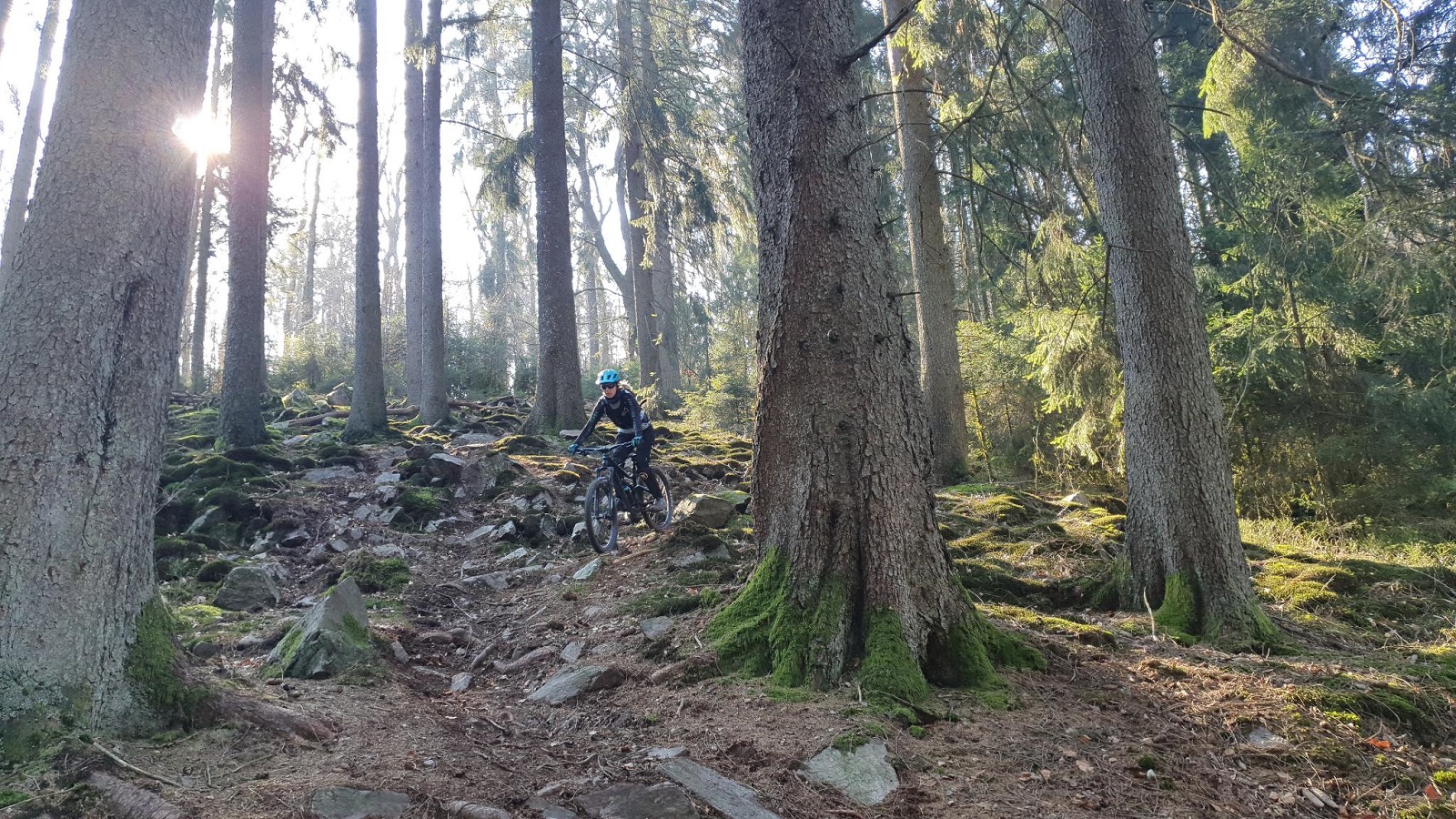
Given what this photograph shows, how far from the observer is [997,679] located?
13.0ft

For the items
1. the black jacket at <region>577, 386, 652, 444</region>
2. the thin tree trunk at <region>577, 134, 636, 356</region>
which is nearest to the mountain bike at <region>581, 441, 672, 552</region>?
the black jacket at <region>577, 386, 652, 444</region>

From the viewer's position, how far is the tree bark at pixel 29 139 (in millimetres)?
15398

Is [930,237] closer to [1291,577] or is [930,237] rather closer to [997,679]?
[1291,577]

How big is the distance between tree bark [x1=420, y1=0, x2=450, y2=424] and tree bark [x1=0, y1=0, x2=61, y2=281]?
784 cm

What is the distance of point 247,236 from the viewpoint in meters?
11.4

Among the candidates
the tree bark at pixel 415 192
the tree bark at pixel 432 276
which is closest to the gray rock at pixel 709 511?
the tree bark at pixel 432 276

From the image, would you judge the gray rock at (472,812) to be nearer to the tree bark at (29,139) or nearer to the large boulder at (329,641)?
the large boulder at (329,641)

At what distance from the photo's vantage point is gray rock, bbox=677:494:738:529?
25.8ft

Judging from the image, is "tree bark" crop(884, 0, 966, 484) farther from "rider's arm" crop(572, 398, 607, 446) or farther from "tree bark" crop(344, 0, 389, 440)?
"tree bark" crop(344, 0, 389, 440)

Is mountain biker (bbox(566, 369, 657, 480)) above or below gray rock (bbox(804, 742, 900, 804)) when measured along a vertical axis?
above

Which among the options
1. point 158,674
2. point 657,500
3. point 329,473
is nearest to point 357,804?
point 158,674

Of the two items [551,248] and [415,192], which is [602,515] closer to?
[551,248]

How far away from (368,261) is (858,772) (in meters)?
12.6

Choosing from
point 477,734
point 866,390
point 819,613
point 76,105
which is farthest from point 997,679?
point 76,105
